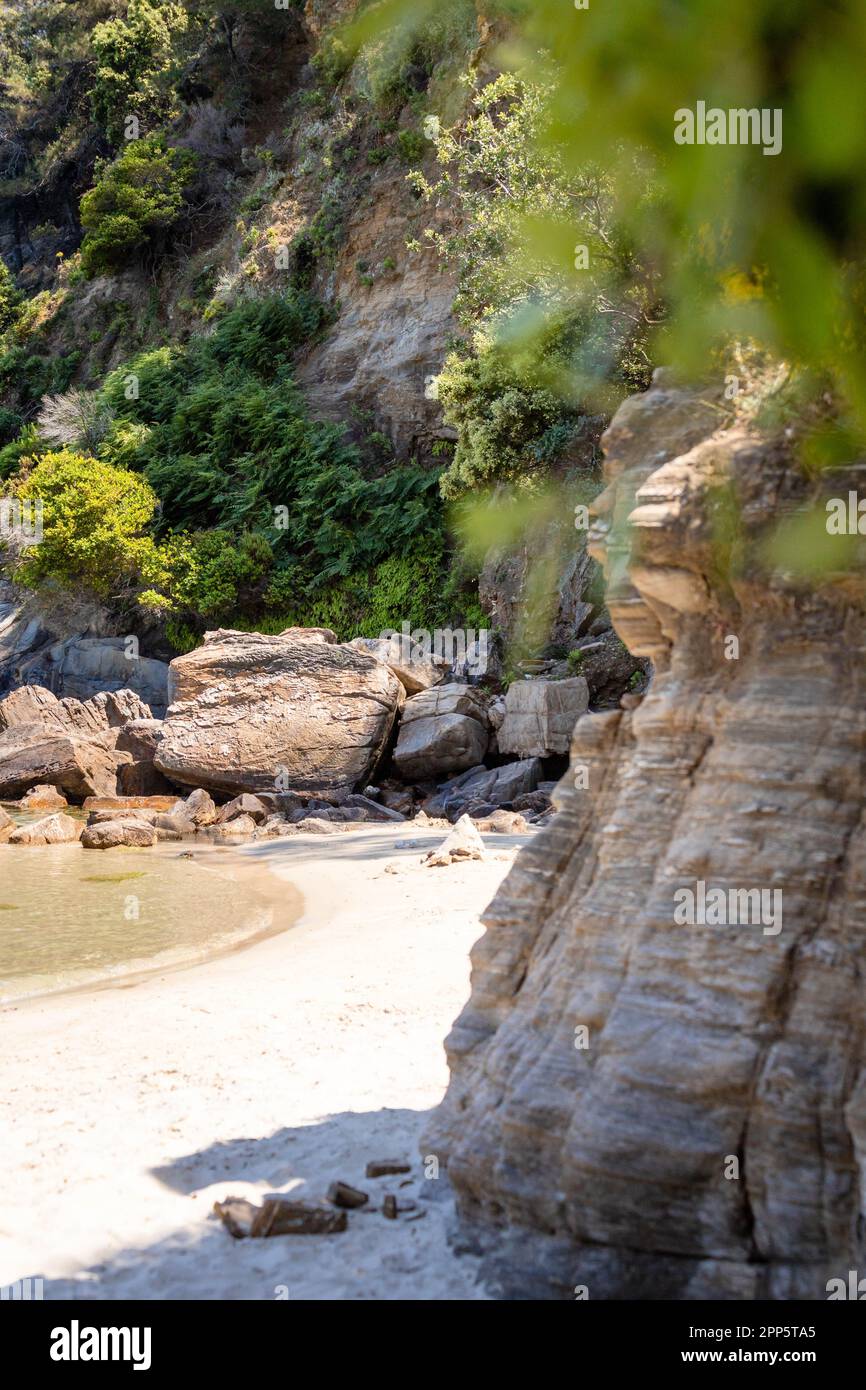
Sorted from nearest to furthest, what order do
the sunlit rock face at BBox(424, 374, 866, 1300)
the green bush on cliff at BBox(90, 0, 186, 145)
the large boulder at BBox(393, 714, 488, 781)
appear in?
the sunlit rock face at BBox(424, 374, 866, 1300) < the large boulder at BBox(393, 714, 488, 781) < the green bush on cliff at BBox(90, 0, 186, 145)

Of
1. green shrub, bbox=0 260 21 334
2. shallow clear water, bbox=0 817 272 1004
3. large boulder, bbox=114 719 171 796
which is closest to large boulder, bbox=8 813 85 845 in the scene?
shallow clear water, bbox=0 817 272 1004

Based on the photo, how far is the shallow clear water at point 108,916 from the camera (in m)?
8.77

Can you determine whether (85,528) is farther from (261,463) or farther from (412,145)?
(412,145)

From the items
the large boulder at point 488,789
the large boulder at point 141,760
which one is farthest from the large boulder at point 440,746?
the large boulder at point 141,760

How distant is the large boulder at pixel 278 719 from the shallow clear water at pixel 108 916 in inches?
171

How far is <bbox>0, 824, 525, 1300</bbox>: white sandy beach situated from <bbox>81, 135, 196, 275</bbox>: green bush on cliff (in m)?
33.0

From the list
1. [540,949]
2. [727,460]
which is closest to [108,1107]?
[540,949]

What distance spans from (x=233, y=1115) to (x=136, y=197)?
1458 inches

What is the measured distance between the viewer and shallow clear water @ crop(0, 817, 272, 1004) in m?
8.77

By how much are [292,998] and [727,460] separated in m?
5.10

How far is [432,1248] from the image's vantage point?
328 centimetres

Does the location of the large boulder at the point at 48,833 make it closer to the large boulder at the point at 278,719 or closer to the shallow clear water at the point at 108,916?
the shallow clear water at the point at 108,916

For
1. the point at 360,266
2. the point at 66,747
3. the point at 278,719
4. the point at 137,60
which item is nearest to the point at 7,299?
the point at 137,60

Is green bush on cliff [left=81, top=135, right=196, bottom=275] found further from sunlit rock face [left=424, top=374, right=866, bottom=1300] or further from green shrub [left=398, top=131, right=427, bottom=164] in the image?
sunlit rock face [left=424, top=374, right=866, bottom=1300]
